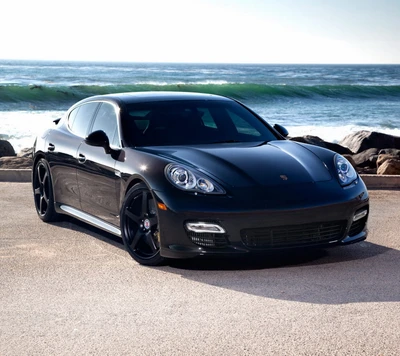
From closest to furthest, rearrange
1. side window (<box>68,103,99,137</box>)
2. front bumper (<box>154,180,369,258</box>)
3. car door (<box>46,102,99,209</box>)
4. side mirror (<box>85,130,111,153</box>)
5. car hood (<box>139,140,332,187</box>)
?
front bumper (<box>154,180,369,258</box>), car hood (<box>139,140,332,187</box>), side mirror (<box>85,130,111,153</box>), car door (<box>46,102,99,209</box>), side window (<box>68,103,99,137</box>)

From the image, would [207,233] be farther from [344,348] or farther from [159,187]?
[344,348]

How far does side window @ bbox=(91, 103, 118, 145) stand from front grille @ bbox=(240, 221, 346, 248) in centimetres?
176

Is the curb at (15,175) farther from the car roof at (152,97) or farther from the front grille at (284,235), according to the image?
the front grille at (284,235)

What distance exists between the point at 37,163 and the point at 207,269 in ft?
10.9

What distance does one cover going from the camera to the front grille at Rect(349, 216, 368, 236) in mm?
7048

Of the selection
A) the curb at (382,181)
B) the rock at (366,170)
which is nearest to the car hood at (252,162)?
the curb at (382,181)

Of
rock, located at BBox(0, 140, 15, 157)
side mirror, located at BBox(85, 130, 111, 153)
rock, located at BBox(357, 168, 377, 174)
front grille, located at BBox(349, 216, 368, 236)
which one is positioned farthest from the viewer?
rock, located at BBox(0, 140, 15, 157)

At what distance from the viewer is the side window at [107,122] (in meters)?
7.85

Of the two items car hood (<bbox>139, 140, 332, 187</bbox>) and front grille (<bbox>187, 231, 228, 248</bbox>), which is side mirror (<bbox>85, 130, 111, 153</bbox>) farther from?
front grille (<bbox>187, 231, 228, 248</bbox>)

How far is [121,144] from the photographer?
24.9 ft

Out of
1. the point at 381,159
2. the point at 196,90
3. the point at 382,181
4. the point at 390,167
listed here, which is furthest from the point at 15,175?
the point at 196,90

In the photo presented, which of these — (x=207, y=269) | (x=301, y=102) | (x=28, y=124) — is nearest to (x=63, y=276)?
(x=207, y=269)

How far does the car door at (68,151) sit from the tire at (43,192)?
141mm

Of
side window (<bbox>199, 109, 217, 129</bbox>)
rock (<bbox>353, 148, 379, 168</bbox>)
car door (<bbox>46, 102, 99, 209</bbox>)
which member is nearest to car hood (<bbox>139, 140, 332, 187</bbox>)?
side window (<bbox>199, 109, 217, 129</bbox>)
